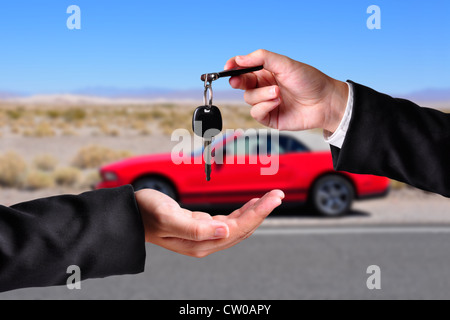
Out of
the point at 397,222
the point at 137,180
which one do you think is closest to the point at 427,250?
the point at 397,222

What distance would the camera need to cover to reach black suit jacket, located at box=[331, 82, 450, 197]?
1.99 meters

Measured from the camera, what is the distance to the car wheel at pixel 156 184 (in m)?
8.09

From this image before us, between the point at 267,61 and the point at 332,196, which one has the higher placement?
the point at 267,61

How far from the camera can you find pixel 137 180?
27.0ft

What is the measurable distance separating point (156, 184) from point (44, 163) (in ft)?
37.6

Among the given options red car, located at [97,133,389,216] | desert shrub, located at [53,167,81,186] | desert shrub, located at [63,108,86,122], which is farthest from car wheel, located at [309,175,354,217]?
desert shrub, located at [63,108,86,122]

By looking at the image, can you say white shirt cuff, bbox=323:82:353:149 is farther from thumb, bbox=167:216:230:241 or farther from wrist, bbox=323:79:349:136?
thumb, bbox=167:216:230:241

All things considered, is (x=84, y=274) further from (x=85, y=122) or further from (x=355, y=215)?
(x=85, y=122)

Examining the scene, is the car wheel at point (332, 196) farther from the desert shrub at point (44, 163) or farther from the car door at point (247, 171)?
the desert shrub at point (44, 163)

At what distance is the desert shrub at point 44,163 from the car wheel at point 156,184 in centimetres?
1115

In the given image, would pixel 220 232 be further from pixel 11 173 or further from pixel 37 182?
pixel 11 173

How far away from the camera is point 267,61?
6.60 ft

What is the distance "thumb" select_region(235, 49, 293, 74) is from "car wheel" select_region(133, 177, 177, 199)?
613cm

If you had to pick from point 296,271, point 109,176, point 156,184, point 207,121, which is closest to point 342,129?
point 207,121
